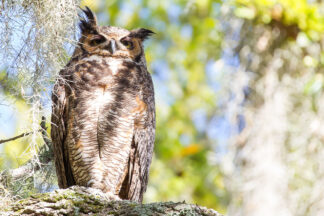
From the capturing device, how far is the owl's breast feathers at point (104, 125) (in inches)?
114

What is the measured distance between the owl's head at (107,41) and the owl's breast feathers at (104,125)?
0.52ft

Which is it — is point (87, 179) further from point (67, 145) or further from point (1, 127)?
point (1, 127)

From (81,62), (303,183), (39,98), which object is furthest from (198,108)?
(39,98)

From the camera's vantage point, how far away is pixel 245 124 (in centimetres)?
473

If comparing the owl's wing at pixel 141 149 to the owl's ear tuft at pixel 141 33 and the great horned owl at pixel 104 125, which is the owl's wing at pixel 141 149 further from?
the owl's ear tuft at pixel 141 33

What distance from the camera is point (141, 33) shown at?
3.43 metres

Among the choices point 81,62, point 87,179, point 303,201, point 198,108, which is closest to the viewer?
point 87,179

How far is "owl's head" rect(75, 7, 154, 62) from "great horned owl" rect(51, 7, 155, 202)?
36 mm

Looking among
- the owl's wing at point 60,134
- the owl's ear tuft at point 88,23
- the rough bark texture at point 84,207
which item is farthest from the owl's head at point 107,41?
the rough bark texture at point 84,207

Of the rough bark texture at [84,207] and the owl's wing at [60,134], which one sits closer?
the rough bark texture at [84,207]

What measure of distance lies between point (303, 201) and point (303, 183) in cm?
15

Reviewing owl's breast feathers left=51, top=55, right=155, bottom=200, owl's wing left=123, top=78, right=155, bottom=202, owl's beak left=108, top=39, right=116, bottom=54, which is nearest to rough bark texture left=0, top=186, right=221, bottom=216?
owl's breast feathers left=51, top=55, right=155, bottom=200

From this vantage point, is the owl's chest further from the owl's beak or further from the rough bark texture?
Answer: the rough bark texture

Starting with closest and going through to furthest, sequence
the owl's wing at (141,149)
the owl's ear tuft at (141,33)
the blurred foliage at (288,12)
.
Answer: the owl's wing at (141,149)
the owl's ear tuft at (141,33)
the blurred foliage at (288,12)
